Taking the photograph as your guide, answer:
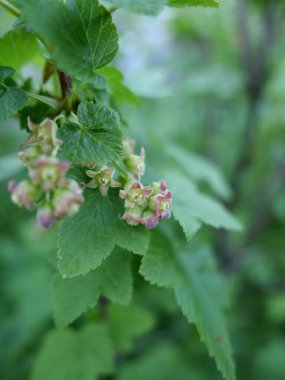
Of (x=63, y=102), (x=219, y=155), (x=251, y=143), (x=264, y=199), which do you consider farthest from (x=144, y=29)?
(x=63, y=102)

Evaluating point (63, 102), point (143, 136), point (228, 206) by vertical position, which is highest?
point (63, 102)

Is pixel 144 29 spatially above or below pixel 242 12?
below

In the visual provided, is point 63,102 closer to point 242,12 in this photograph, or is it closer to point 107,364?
point 107,364

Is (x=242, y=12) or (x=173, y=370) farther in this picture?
(x=242, y=12)

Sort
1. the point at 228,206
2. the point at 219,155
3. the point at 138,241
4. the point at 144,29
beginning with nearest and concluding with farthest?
the point at 138,241 < the point at 228,206 < the point at 219,155 < the point at 144,29

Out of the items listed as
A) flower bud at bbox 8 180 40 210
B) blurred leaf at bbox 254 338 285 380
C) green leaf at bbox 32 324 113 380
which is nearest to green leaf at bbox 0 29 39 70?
flower bud at bbox 8 180 40 210

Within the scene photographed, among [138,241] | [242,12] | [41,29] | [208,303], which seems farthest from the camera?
[242,12]

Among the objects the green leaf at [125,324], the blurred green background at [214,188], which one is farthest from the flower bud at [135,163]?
the green leaf at [125,324]

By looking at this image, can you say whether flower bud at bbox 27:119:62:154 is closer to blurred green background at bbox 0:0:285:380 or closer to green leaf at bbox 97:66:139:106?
green leaf at bbox 97:66:139:106
